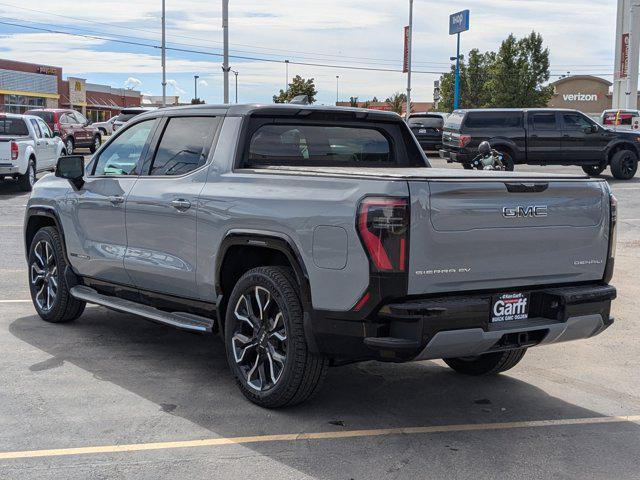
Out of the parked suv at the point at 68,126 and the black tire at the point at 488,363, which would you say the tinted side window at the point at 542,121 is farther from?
the black tire at the point at 488,363

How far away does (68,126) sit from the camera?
32312 mm

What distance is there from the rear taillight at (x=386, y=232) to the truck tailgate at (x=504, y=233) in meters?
0.05

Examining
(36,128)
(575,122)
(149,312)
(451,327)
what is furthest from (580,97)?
(451,327)

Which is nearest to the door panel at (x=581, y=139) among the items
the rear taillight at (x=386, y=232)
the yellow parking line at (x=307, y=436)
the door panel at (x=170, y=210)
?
the door panel at (x=170, y=210)

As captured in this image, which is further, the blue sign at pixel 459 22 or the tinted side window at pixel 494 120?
the blue sign at pixel 459 22

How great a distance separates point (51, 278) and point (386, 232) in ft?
13.7

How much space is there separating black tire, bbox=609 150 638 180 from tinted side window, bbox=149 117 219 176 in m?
19.1

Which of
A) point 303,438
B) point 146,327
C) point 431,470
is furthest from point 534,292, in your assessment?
point 146,327

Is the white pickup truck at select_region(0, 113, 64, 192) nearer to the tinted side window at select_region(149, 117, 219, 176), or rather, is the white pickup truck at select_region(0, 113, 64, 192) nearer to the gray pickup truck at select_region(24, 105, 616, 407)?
the gray pickup truck at select_region(24, 105, 616, 407)

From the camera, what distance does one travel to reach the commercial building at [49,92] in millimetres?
64250

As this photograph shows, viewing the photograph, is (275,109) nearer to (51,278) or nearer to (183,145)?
(183,145)

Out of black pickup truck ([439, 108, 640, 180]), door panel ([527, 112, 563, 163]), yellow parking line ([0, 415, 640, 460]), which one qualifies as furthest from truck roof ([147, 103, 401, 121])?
door panel ([527, 112, 563, 163])

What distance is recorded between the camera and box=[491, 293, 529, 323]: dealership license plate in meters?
4.79

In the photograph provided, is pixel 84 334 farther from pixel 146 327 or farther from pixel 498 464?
pixel 498 464
